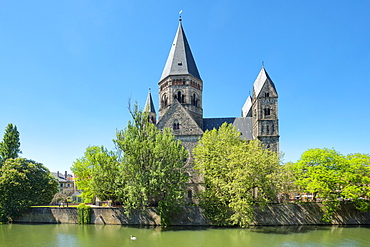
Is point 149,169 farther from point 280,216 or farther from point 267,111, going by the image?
point 267,111

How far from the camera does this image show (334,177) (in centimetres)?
3195

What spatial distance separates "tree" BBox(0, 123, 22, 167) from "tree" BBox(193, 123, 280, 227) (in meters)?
31.3

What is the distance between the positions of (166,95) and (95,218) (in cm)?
2052

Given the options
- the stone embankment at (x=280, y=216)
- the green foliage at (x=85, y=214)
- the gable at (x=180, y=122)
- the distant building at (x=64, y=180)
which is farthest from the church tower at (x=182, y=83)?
→ the distant building at (x=64, y=180)

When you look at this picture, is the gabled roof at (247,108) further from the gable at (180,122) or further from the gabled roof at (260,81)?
the gable at (180,122)

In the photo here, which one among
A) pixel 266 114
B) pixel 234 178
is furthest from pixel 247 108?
pixel 234 178

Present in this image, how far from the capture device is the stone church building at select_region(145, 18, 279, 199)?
4009cm

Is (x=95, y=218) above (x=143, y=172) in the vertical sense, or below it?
below

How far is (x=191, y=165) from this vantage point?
123ft

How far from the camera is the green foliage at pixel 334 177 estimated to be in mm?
31656

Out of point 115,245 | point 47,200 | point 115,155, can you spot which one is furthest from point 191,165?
point 47,200

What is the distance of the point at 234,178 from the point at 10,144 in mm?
36928

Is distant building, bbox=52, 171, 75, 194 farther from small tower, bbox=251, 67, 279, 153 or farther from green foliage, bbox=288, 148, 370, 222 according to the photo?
green foliage, bbox=288, 148, 370, 222

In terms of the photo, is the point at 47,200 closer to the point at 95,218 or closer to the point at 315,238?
the point at 95,218
